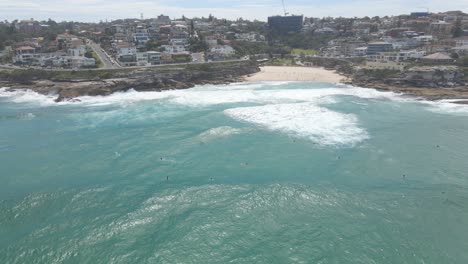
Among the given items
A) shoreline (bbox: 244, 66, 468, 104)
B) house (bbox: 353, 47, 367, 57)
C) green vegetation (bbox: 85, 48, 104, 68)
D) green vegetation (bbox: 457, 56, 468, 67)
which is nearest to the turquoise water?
shoreline (bbox: 244, 66, 468, 104)

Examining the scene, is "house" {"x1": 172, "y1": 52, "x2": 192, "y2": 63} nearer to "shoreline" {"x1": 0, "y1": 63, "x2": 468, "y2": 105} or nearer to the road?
"shoreline" {"x1": 0, "y1": 63, "x2": 468, "y2": 105}

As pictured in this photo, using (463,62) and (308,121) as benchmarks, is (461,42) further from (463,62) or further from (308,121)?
(308,121)

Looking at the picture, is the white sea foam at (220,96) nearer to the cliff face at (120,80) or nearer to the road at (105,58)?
the cliff face at (120,80)

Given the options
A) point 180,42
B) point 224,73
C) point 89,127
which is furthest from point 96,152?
point 180,42

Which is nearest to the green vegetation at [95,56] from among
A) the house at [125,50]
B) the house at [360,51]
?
the house at [125,50]

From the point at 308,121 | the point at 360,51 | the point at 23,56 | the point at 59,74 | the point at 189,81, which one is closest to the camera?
the point at 308,121

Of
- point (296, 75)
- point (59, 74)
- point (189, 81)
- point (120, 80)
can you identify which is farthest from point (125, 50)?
point (296, 75)

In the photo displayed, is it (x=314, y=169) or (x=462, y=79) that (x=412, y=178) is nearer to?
(x=314, y=169)

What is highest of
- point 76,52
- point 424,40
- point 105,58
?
point 424,40
